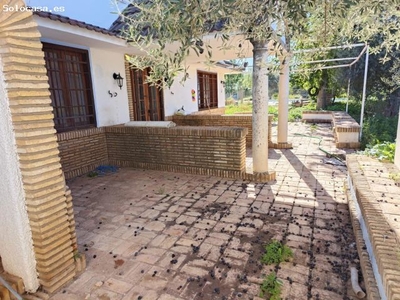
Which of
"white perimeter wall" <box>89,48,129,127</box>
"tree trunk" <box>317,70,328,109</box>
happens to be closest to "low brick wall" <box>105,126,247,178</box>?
"white perimeter wall" <box>89,48,129,127</box>

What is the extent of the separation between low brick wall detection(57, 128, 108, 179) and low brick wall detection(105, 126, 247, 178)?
256 mm

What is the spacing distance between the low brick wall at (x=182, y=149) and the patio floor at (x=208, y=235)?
369mm

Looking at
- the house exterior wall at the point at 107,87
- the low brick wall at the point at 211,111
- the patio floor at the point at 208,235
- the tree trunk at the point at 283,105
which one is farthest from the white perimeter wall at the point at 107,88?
the low brick wall at the point at 211,111

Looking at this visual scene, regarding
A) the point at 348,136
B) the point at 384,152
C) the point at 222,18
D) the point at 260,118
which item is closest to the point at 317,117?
the point at 348,136

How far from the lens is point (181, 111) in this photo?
1145 centimetres

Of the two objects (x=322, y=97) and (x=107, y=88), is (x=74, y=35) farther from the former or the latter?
(x=322, y=97)

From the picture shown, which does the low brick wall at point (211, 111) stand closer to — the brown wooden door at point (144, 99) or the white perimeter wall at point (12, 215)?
the brown wooden door at point (144, 99)

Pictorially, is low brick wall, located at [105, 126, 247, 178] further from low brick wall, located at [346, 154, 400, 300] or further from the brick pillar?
the brick pillar

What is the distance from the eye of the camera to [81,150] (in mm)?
6879

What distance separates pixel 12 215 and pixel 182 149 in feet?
14.5

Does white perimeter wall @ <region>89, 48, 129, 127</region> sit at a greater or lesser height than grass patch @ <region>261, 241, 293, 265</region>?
greater

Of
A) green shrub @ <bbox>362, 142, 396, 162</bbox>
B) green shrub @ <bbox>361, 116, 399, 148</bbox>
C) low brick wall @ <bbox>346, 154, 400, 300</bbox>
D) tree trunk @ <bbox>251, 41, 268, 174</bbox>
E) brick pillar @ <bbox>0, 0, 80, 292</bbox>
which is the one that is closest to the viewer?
low brick wall @ <bbox>346, 154, 400, 300</bbox>

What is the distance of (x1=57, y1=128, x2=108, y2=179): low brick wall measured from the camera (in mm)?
6445

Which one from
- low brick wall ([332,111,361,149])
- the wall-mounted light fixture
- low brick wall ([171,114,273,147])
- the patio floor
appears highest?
the wall-mounted light fixture
